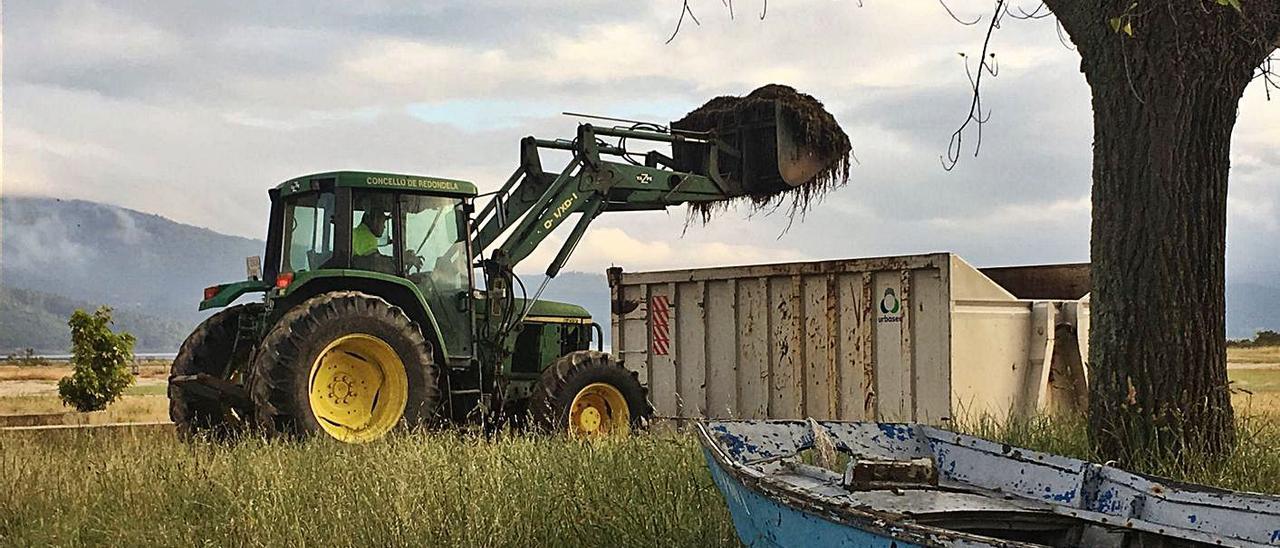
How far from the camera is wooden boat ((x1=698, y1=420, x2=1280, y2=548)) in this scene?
14.4 feet

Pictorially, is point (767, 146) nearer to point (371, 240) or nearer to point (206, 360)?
point (371, 240)

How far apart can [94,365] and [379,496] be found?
15.9m

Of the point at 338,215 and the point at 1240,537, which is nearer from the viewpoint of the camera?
the point at 1240,537

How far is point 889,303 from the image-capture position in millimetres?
9742

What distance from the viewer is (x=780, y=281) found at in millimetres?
10609

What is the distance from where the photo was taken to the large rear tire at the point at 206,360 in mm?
10266

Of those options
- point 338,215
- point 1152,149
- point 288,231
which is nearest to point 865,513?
point 1152,149

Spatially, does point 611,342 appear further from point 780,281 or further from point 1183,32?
point 1183,32

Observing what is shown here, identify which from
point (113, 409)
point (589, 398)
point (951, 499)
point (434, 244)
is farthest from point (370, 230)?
point (113, 409)

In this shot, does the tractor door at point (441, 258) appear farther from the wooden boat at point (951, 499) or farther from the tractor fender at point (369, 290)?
the wooden boat at point (951, 499)

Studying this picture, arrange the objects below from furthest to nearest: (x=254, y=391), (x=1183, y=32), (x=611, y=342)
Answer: (x=611, y=342) → (x=254, y=391) → (x=1183, y=32)

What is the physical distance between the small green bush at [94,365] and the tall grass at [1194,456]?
625 inches

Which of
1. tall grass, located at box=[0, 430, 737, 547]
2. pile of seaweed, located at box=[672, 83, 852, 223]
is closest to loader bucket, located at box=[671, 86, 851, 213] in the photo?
pile of seaweed, located at box=[672, 83, 852, 223]

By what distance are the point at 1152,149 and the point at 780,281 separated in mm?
3959
